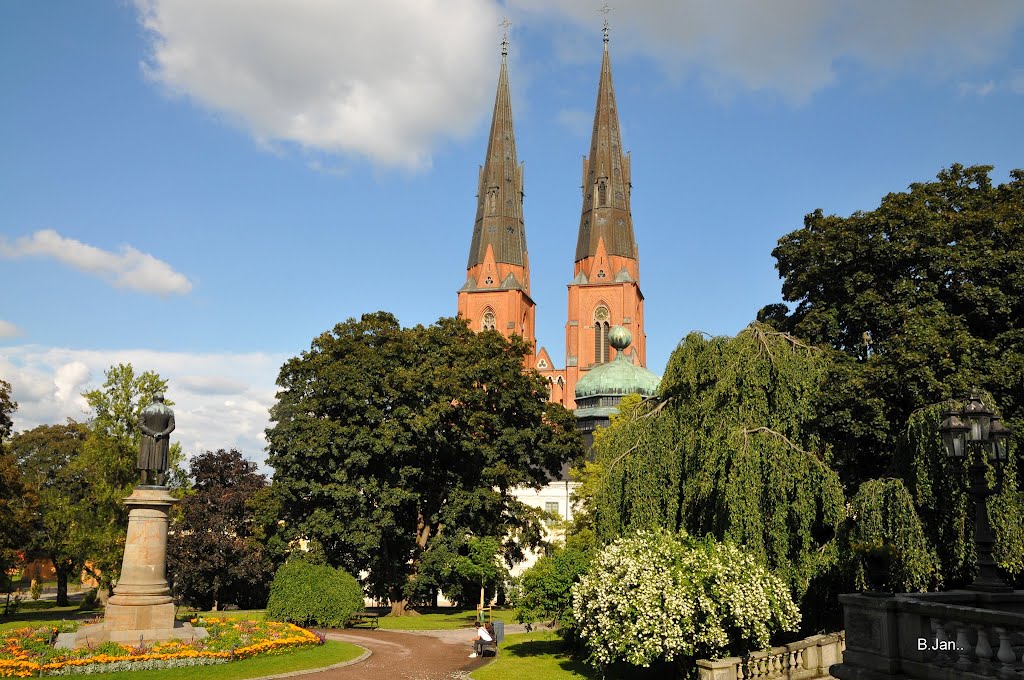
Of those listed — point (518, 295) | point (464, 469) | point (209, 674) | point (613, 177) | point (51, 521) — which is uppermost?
point (613, 177)

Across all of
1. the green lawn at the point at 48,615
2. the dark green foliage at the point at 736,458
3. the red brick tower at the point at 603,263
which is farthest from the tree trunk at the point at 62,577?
the red brick tower at the point at 603,263

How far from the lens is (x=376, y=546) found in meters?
30.4

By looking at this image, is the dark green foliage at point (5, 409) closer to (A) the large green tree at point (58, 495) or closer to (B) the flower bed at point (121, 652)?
(A) the large green tree at point (58, 495)

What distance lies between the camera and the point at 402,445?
31000mm

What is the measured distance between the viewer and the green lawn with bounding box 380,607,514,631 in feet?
93.8

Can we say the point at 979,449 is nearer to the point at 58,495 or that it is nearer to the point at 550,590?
the point at 550,590

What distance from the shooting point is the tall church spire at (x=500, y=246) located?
3487 inches

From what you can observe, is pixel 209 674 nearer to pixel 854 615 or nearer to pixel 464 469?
pixel 854 615

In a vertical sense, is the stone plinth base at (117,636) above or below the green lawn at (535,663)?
above

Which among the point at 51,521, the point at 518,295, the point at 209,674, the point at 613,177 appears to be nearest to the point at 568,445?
the point at 209,674

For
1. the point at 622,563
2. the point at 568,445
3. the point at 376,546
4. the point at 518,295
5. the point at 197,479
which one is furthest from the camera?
the point at 518,295

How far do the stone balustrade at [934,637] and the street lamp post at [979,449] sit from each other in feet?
1.15

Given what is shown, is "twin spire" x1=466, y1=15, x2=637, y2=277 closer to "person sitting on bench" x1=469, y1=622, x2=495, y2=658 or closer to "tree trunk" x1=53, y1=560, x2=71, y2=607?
"tree trunk" x1=53, y1=560, x2=71, y2=607

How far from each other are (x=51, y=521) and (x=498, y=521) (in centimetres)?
2074
